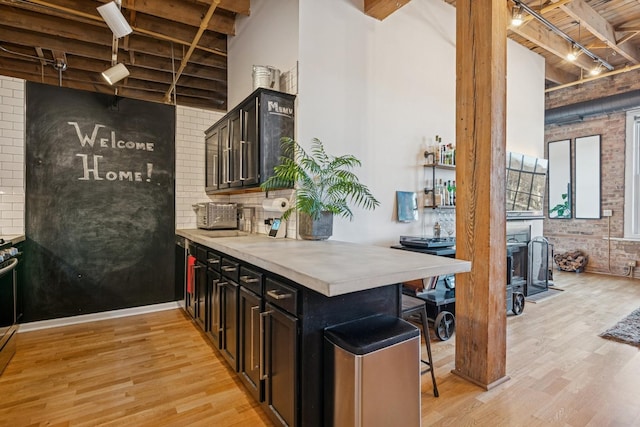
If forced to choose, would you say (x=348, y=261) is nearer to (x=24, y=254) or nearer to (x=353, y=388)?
(x=353, y=388)

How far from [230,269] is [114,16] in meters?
2.34

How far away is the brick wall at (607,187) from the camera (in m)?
6.06

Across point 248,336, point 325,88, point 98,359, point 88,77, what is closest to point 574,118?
point 325,88

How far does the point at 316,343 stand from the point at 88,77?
6150mm

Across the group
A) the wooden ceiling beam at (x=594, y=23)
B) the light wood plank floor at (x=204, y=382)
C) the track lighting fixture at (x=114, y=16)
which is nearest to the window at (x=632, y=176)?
Answer: the wooden ceiling beam at (x=594, y=23)

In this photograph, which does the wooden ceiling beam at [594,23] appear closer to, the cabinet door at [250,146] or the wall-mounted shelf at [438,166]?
the wall-mounted shelf at [438,166]

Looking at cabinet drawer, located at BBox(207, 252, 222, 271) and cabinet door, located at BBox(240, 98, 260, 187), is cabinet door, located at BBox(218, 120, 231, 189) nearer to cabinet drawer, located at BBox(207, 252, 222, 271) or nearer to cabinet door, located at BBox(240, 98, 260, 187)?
cabinet door, located at BBox(240, 98, 260, 187)

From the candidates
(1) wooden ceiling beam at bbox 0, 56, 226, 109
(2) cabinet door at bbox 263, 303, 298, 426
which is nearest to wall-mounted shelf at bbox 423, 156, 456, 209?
(2) cabinet door at bbox 263, 303, 298, 426

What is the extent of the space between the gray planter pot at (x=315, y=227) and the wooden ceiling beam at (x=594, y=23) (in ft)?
12.4

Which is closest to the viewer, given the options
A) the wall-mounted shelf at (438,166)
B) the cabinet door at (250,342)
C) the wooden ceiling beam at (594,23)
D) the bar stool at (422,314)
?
the cabinet door at (250,342)

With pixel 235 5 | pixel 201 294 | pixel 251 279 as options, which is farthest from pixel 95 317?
pixel 235 5

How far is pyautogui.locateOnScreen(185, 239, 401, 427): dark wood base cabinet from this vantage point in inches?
62.4

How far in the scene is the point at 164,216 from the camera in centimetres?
418

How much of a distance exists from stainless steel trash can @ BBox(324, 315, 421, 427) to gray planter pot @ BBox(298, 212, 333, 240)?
1.25 m
